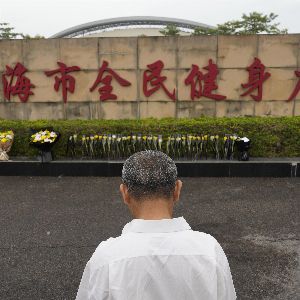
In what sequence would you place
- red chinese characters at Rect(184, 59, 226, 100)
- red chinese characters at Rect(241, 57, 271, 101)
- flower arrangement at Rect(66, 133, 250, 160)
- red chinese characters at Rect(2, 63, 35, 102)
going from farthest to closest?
red chinese characters at Rect(2, 63, 35, 102) → red chinese characters at Rect(184, 59, 226, 100) → red chinese characters at Rect(241, 57, 271, 101) → flower arrangement at Rect(66, 133, 250, 160)

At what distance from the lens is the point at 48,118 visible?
38.5 ft

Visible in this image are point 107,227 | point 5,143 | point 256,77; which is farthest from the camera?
point 256,77

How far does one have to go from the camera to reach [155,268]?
161 centimetres

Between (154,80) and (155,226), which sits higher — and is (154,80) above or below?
above

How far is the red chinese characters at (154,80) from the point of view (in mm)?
11203

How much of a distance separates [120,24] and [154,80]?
69.8 meters

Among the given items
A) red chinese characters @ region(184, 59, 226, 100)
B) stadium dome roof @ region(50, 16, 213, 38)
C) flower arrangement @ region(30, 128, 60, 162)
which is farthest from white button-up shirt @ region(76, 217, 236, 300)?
stadium dome roof @ region(50, 16, 213, 38)

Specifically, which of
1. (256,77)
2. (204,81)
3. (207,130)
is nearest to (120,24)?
(204,81)

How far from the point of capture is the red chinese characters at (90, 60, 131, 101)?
36.9 feet

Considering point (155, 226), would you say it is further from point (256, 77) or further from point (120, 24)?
point (120, 24)

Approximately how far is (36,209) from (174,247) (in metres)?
5.91

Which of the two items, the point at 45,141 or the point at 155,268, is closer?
the point at 155,268

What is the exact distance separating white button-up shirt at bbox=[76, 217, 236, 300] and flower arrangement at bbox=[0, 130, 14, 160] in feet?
27.7

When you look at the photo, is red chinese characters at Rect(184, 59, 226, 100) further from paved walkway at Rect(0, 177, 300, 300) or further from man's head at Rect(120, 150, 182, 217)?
man's head at Rect(120, 150, 182, 217)
